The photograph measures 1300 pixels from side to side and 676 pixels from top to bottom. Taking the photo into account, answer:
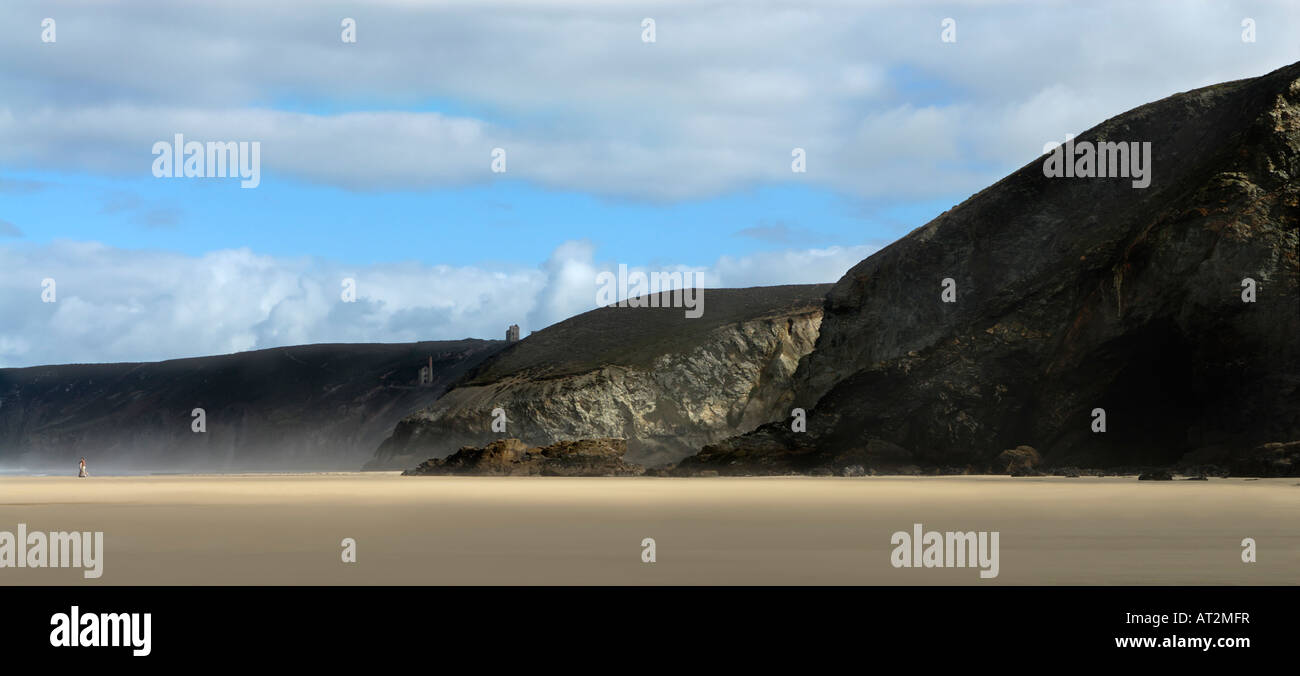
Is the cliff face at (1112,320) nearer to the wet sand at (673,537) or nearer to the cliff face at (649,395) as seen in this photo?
the wet sand at (673,537)

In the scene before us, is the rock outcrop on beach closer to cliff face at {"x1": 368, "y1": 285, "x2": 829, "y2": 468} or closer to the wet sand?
cliff face at {"x1": 368, "y1": 285, "x2": 829, "y2": 468}

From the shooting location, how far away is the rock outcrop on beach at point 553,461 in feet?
202

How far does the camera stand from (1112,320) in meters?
50.9

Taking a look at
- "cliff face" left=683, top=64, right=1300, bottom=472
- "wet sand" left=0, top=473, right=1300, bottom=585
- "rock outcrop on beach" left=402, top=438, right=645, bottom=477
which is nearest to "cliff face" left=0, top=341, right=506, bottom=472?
"rock outcrop on beach" left=402, top=438, right=645, bottom=477

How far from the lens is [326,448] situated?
142 m

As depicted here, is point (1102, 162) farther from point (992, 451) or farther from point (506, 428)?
point (506, 428)

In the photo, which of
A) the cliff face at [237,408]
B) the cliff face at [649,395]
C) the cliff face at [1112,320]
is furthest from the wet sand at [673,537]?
the cliff face at [237,408]

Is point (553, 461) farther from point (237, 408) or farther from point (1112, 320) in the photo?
point (237, 408)

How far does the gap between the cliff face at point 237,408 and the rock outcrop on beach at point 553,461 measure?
209 ft

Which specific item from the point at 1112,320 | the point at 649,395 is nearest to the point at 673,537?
the point at 1112,320

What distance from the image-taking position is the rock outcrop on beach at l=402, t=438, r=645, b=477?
61625 millimetres
